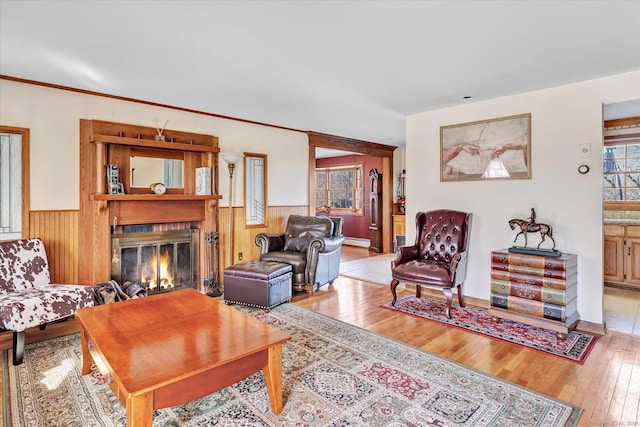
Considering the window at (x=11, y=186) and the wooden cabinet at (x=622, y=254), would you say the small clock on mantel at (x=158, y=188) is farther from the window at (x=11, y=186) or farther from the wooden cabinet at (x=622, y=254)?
the wooden cabinet at (x=622, y=254)

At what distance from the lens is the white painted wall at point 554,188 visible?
3.28 m

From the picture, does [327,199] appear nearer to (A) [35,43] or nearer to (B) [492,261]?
(B) [492,261]

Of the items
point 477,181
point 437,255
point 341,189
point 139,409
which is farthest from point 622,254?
point 341,189

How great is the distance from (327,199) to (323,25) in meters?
7.28

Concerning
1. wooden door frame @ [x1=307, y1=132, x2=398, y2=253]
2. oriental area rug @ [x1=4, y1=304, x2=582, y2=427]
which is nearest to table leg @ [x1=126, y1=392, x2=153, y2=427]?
oriental area rug @ [x1=4, y1=304, x2=582, y2=427]

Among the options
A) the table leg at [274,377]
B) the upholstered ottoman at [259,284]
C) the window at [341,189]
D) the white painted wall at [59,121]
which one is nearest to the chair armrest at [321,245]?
the upholstered ottoman at [259,284]

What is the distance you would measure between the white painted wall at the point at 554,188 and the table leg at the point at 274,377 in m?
2.95

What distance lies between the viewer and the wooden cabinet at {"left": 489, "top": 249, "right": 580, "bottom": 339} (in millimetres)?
3072

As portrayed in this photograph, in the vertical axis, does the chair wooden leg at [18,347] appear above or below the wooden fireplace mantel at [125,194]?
below

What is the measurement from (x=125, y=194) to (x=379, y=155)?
520 centimetres

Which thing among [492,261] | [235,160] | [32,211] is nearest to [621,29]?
[492,261]

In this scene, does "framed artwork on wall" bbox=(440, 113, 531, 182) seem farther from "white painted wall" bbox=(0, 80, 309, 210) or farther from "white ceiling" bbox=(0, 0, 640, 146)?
"white painted wall" bbox=(0, 80, 309, 210)

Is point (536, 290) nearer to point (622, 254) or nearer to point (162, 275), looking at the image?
point (622, 254)

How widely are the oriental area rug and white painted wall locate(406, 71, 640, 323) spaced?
1781 mm
